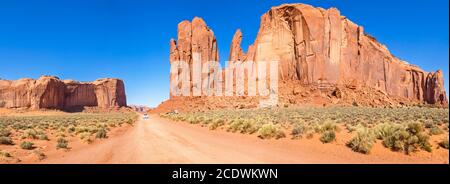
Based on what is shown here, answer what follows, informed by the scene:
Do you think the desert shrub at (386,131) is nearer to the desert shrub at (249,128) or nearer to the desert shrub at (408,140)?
the desert shrub at (408,140)

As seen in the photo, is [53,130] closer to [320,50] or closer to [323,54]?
[320,50]

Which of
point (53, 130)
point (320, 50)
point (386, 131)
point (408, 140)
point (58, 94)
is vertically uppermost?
point (320, 50)

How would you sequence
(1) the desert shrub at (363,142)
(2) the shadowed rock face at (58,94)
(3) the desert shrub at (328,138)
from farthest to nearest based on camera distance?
(2) the shadowed rock face at (58,94) < (3) the desert shrub at (328,138) < (1) the desert shrub at (363,142)

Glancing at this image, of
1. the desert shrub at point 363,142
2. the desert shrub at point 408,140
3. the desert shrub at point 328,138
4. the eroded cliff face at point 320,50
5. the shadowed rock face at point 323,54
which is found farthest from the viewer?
the eroded cliff face at point 320,50

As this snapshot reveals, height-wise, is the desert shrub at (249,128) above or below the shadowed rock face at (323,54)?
below

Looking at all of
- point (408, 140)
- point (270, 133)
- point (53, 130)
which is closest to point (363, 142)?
point (408, 140)

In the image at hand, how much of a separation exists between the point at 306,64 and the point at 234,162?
6597cm

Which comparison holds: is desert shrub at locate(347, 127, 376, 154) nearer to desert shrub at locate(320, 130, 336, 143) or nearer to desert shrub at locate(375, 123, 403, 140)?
desert shrub at locate(375, 123, 403, 140)

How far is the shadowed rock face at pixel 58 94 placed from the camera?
10912 centimetres

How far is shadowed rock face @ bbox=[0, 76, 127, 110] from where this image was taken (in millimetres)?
109125

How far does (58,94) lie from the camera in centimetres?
12531

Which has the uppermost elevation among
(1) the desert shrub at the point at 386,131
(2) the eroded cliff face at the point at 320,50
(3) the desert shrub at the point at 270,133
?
(2) the eroded cliff face at the point at 320,50

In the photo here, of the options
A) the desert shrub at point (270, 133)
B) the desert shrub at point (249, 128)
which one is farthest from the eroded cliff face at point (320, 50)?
the desert shrub at point (270, 133)
